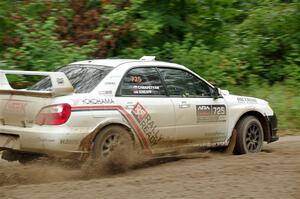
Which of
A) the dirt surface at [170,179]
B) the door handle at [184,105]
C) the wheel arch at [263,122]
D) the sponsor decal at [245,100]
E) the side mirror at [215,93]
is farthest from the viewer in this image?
the wheel arch at [263,122]

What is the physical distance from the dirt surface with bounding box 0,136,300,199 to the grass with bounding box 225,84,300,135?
3594 millimetres

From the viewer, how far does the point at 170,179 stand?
698cm

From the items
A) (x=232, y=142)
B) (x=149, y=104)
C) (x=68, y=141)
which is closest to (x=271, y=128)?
(x=232, y=142)

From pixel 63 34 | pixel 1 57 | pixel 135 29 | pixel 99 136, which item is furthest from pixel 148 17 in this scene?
pixel 99 136

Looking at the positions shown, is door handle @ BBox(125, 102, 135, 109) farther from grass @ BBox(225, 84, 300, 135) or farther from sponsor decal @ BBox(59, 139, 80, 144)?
grass @ BBox(225, 84, 300, 135)

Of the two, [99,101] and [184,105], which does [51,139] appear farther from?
[184,105]

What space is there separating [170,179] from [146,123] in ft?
4.35

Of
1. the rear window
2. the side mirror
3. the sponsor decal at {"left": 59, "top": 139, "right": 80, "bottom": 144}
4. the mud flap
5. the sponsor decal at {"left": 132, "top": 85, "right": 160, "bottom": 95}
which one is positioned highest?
the rear window

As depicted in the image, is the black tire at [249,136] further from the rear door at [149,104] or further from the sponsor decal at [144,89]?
the sponsor decal at [144,89]

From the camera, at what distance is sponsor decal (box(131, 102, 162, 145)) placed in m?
8.02

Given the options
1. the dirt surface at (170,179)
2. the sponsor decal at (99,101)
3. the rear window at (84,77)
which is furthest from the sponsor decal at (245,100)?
the sponsor decal at (99,101)

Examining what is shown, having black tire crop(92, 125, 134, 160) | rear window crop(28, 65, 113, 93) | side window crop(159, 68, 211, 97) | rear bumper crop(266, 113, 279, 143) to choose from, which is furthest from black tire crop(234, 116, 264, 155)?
rear window crop(28, 65, 113, 93)

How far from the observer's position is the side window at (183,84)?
28.5 feet

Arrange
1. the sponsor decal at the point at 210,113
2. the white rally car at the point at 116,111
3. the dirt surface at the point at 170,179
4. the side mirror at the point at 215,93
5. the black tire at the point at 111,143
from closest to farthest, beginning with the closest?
the dirt surface at the point at 170,179, the white rally car at the point at 116,111, the black tire at the point at 111,143, the sponsor decal at the point at 210,113, the side mirror at the point at 215,93
